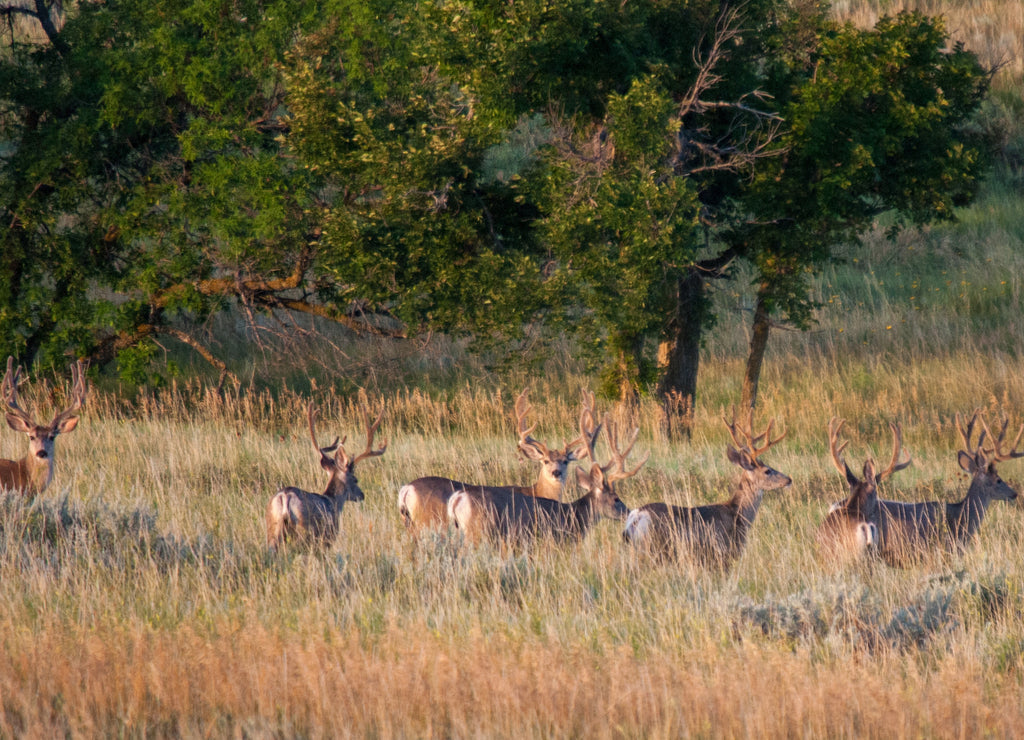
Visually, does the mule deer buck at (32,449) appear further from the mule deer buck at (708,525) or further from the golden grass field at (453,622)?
the mule deer buck at (708,525)

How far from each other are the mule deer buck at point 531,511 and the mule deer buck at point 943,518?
1962 mm

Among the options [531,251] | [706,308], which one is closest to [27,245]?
[531,251]

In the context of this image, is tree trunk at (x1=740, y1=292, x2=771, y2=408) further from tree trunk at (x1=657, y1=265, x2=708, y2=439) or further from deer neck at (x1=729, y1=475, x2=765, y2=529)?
deer neck at (x1=729, y1=475, x2=765, y2=529)

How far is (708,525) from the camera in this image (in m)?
8.08

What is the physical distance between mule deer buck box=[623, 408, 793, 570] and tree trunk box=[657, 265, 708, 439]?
6214mm

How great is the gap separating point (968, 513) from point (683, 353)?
6515 mm

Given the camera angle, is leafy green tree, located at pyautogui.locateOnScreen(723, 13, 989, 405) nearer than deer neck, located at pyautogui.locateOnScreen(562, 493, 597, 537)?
No

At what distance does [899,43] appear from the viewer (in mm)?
12883

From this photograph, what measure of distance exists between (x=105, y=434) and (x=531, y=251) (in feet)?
18.1

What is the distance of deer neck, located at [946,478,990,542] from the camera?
8938mm

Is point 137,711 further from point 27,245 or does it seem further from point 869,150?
point 27,245

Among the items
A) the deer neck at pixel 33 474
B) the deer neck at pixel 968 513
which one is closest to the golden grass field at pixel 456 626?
the deer neck at pixel 968 513

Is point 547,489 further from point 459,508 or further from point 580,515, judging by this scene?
point 459,508

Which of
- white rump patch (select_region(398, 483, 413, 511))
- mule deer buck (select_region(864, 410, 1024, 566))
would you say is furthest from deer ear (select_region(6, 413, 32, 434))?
mule deer buck (select_region(864, 410, 1024, 566))
